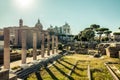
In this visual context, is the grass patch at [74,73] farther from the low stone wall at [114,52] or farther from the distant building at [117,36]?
the distant building at [117,36]

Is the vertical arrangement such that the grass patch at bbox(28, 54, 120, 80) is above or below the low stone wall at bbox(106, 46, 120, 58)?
below

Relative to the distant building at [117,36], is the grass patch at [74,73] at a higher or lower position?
lower

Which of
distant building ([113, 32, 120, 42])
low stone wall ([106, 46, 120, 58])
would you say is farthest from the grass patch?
distant building ([113, 32, 120, 42])

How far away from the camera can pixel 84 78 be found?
16656 millimetres

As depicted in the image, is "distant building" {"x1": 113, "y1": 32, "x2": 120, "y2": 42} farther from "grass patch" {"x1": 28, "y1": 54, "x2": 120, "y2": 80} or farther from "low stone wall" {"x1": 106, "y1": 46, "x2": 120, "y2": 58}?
"grass patch" {"x1": 28, "y1": 54, "x2": 120, "y2": 80}

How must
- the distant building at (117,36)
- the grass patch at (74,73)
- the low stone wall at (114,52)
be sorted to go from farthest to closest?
the distant building at (117,36) < the low stone wall at (114,52) < the grass patch at (74,73)

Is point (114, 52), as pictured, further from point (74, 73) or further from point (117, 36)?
point (117, 36)

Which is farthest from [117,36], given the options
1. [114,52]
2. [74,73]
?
[74,73]

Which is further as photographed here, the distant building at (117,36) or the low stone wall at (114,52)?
the distant building at (117,36)

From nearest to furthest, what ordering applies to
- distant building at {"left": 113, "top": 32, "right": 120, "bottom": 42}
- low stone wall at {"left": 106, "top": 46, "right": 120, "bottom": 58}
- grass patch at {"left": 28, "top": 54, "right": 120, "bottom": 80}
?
grass patch at {"left": 28, "top": 54, "right": 120, "bottom": 80} < low stone wall at {"left": 106, "top": 46, "right": 120, "bottom": 58} < distant building at {"left": 113, "top": 32, "right": 120, "bottom": 42}

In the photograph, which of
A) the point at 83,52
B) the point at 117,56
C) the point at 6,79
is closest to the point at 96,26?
the point at 83,52

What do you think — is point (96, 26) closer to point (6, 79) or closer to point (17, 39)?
point (17, 39)

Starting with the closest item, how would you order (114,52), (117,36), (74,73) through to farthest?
(74,73) → (114,52) → (117,36)

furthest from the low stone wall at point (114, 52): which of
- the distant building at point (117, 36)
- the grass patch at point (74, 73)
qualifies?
the distant building at point (117, 36)
